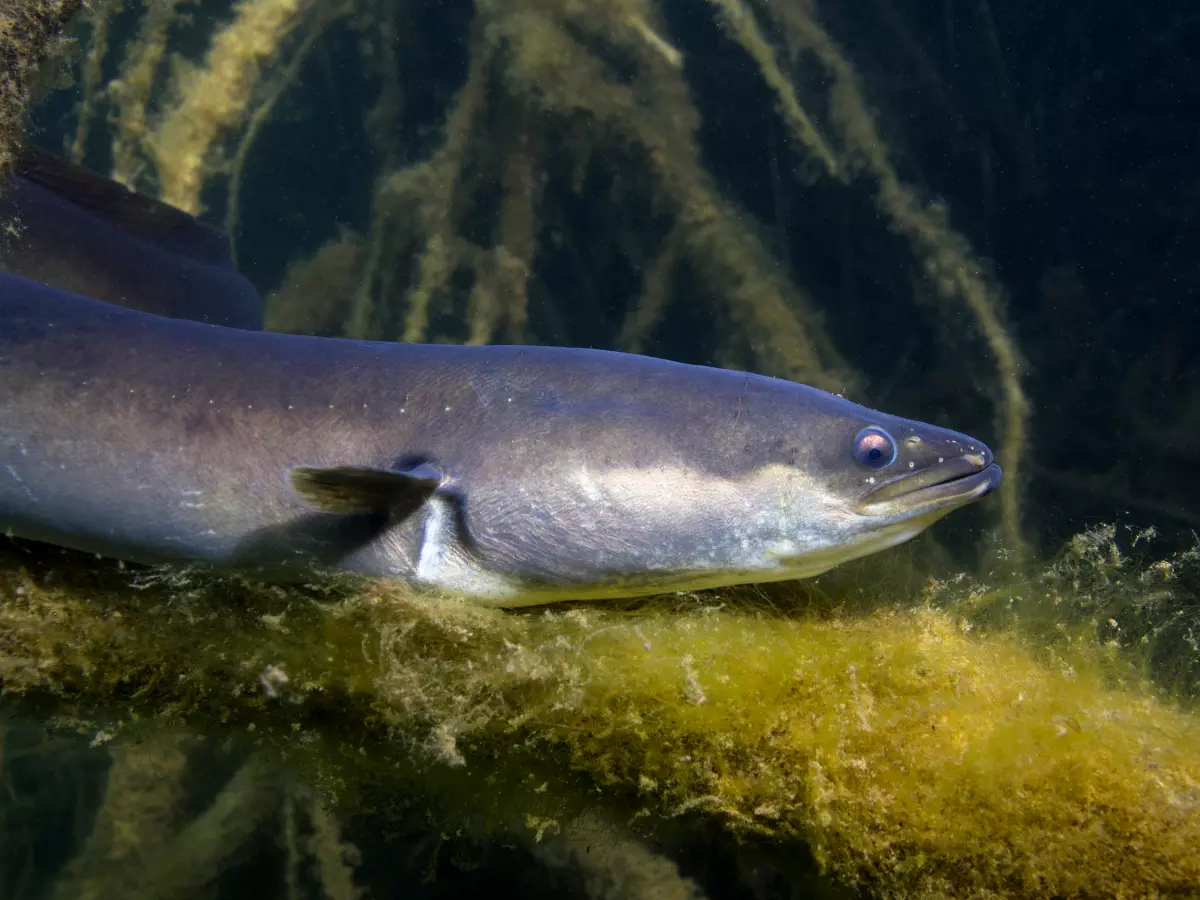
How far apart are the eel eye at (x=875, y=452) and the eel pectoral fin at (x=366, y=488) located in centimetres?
122

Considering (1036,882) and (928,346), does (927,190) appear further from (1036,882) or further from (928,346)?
(1036,882)

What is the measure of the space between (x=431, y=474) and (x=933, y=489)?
1442mm

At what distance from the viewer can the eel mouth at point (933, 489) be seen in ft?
6.54

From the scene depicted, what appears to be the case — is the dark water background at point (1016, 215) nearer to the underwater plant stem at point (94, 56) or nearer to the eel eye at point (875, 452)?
the underwater plant stem at point (94, 56)

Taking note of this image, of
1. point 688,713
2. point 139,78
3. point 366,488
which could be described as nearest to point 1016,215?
point 688,713

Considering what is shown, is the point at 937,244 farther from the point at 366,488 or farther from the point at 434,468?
the point at 366,488

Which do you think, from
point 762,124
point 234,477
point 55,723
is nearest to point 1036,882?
point 234,477

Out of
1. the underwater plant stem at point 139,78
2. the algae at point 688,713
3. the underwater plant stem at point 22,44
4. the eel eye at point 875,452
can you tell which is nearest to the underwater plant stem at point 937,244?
the algae at point 688,713

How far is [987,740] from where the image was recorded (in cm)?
162

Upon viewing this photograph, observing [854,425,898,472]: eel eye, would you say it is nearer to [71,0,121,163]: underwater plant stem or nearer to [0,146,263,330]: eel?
[0,146,263,330]: eel

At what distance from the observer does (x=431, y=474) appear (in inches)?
78.4

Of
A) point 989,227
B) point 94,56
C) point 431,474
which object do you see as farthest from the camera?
point 94,56

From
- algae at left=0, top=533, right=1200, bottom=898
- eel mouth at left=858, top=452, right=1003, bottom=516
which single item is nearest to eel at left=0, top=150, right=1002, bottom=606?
eel mouth at left=858, top=452, right=1003, bottom=516

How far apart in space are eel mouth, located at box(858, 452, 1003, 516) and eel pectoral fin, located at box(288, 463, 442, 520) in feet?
4.12
